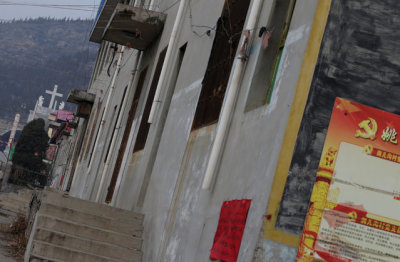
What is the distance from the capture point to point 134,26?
54.6ft

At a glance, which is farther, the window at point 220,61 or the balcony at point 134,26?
the balcony at point 134,26

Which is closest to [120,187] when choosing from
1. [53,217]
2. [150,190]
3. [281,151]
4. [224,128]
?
[150,190]

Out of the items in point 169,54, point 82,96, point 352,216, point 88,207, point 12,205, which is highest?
point 82,96

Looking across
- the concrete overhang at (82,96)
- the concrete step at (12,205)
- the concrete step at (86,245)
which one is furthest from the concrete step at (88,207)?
the concrete overhang at (82,96)

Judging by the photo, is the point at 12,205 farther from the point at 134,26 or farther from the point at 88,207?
the point at 88,207

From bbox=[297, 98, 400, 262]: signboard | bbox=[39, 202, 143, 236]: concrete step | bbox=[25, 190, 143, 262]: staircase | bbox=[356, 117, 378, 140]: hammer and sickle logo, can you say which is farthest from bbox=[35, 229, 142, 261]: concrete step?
bbox=[356, 117, 378, 140]: hammer and sickle logo

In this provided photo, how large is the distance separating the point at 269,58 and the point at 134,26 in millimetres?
9492

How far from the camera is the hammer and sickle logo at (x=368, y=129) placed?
6055 millimetres

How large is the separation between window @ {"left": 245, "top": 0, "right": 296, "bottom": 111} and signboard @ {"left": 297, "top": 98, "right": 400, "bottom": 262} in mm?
1440

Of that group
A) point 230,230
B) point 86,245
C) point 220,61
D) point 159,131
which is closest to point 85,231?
point 86,245

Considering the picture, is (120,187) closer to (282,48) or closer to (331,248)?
(282,48)

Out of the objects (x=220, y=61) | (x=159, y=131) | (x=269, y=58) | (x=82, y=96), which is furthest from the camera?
(x=82, y=96)

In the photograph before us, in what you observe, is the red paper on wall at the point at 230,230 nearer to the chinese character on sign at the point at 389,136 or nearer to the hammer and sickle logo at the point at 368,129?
the hammer and sickle logo at the point at 368,129

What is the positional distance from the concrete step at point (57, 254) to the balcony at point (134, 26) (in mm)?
6846
